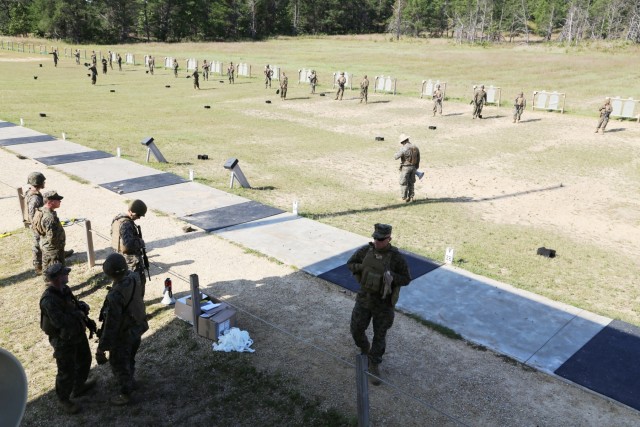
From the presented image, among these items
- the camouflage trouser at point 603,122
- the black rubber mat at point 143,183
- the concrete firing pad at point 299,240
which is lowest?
the concrete firing pad at point 299,240

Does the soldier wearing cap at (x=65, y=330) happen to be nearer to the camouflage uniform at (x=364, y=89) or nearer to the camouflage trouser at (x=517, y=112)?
the camouflage trouser at (x=517, y=112)

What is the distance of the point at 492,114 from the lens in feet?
105

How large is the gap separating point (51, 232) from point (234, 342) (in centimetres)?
378

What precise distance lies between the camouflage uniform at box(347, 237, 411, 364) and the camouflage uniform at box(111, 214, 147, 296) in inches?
130

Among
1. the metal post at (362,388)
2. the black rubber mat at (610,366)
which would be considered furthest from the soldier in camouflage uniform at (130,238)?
the black rubber mat at (610,366)

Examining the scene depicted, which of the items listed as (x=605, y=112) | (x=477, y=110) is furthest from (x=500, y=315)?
(x=477, y=110)

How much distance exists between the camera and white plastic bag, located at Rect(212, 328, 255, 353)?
25.0 feet

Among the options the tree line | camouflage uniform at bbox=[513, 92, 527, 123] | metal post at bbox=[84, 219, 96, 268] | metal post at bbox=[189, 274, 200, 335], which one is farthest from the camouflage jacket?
the tree line

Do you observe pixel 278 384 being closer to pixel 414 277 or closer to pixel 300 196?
pixel 414 277

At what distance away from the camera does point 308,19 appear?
12238 centimetres

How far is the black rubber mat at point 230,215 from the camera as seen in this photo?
12716mm

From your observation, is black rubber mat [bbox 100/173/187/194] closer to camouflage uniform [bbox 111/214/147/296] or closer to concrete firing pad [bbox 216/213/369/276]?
concrete firing pad [bbox 216/213/369/276]

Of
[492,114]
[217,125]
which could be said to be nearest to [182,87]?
[217,125]

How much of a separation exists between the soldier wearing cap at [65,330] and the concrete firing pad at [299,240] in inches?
190
